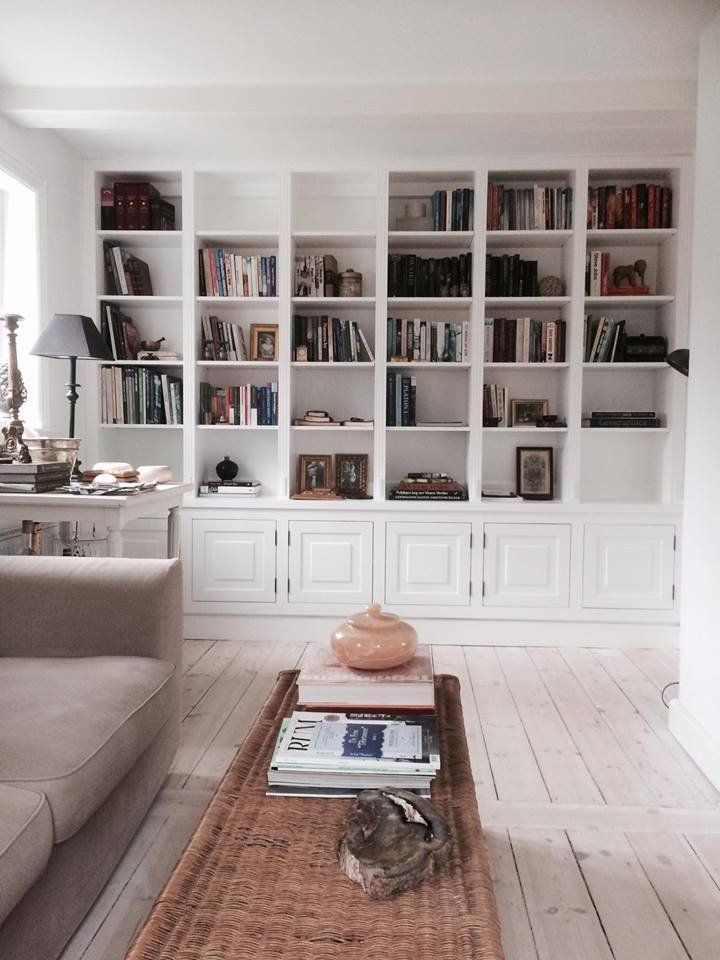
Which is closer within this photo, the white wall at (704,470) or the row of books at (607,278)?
the white wall at (704,470)

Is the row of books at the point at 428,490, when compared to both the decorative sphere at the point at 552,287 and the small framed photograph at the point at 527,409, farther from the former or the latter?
the decorative sphere at the point at 552,287

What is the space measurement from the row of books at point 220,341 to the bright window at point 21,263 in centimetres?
89

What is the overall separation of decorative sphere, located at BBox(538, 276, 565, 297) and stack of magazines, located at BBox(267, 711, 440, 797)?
3.19 metres

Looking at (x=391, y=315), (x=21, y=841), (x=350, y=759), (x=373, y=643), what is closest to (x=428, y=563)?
(x=391, y=315)

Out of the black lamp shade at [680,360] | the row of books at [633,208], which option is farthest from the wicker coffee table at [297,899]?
the row of books at [633,208]

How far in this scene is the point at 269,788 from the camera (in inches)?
51.1

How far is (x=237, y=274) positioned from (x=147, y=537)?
1.54 meters

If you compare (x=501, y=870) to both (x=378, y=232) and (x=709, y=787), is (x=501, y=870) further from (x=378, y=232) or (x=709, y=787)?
(x=378, y=232)

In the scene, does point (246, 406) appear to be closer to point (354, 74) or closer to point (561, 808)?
point (354, 74)

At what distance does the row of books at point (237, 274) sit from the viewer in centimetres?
420

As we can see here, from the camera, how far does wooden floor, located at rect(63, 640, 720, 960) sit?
5.58ft

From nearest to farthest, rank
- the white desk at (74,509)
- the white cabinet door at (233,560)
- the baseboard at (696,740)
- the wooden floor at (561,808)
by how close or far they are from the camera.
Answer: the wooden floor at (561,808) < the baseboard at (696,740) < the white desk at (74,509) < the white cabinet door at (233,560)

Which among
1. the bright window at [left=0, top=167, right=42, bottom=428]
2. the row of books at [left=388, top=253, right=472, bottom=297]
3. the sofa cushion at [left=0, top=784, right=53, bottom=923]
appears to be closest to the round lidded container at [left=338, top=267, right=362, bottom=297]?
the row of books at [left=388, top=253, right=472, bottom=297]

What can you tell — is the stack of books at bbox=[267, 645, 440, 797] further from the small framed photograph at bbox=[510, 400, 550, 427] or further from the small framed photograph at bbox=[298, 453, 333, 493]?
the small framed photograph at bbox=[510, 400, 550, 427]
